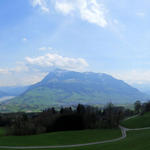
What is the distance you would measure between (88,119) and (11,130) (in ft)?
97.7

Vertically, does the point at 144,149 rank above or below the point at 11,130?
above

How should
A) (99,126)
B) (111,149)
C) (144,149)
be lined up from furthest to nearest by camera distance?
(99,126) < (111,149) < (144,149)

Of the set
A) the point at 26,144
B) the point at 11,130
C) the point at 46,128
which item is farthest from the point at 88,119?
the point at 26,144

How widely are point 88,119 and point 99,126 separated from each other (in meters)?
5.62

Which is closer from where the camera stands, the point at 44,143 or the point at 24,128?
the point at 44,143

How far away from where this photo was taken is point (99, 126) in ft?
236

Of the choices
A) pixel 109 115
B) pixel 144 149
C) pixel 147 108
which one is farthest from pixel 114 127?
pixel 147 108

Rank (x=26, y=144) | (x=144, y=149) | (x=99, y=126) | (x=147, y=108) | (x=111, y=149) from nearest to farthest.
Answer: (x=144, y=149) → (x=111, y=149) → (x=26, y=144) → (x=99, y=126) → (x=147, y=108)

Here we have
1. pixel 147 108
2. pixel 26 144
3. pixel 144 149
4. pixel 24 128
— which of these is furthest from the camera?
pixel 147 108

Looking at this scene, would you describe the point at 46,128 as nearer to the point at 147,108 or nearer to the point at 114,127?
the point at 114,127

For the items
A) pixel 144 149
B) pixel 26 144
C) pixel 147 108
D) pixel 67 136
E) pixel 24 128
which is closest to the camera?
pixel 144 149

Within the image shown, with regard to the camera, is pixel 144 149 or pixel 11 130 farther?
pixel 11 130

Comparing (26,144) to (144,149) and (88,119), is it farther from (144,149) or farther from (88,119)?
(88,119)

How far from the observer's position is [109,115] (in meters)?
74.7
